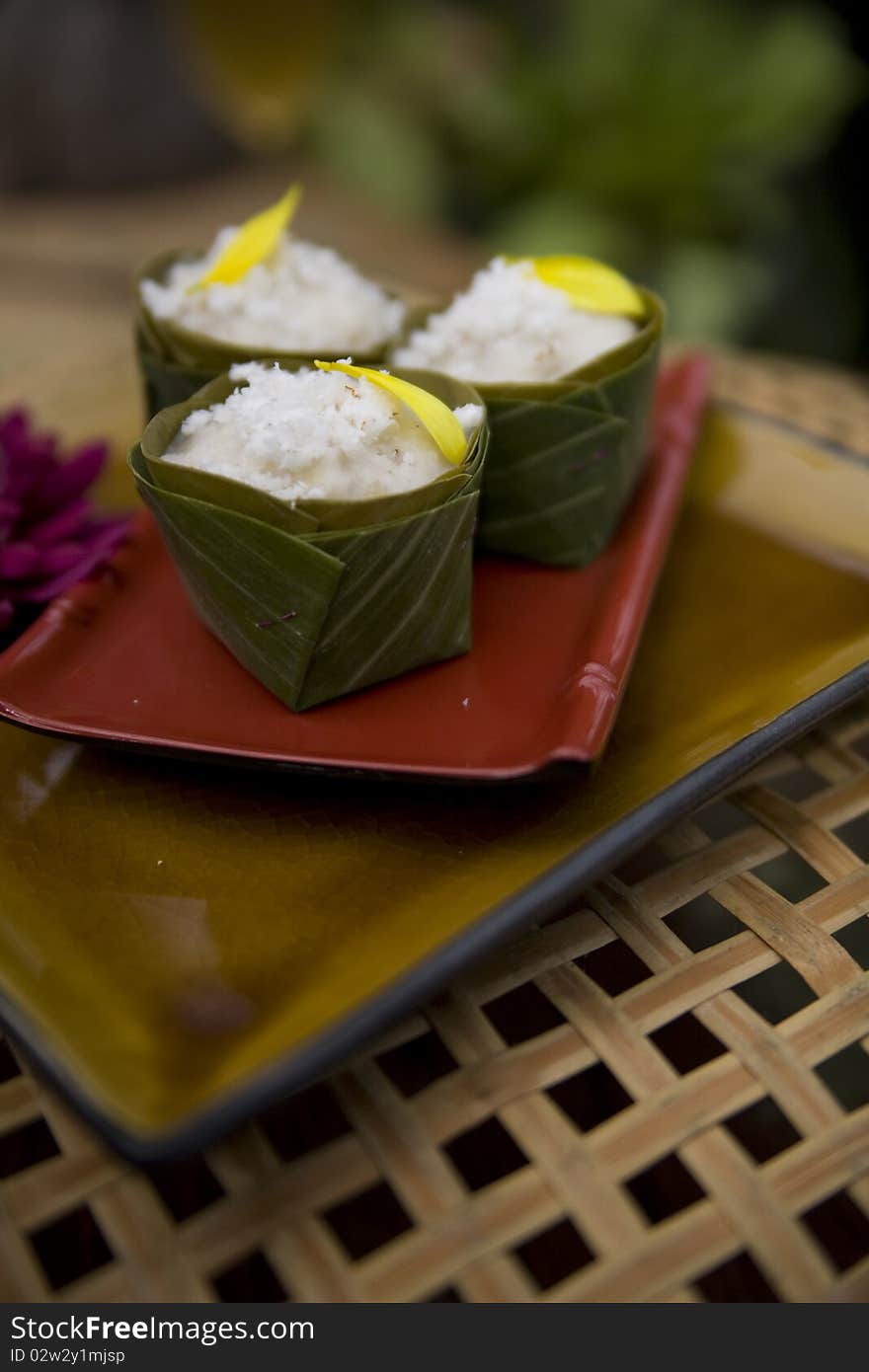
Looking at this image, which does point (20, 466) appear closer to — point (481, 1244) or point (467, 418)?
point (467, 418)

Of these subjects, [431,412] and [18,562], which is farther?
[18,562]

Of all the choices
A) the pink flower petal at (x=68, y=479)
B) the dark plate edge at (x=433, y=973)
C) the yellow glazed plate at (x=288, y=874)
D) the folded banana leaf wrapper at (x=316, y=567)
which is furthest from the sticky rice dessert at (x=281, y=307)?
the dark plate edge at (x=433, y=973)

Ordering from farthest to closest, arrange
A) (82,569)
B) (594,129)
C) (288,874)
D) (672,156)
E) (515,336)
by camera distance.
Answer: (594,129) < (672,156) < (515,336) < (82,569) < (288,874)

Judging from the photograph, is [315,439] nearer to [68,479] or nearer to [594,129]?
[68,479]

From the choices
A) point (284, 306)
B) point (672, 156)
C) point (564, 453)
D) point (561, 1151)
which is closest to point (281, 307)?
point (284, 306)

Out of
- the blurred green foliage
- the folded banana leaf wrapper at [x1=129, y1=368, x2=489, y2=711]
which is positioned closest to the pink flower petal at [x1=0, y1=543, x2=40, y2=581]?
the folded banana leaf wrapper at [x1=129, y1=368, x2=489, y2=711]

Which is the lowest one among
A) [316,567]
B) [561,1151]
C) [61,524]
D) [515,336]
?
[561,1151]

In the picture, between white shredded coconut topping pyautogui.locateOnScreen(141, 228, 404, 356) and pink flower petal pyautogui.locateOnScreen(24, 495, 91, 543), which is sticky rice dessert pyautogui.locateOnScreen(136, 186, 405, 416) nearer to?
white shredded coconut topping pyautogui.locateOnScreen(141, 228, 404, 356)
